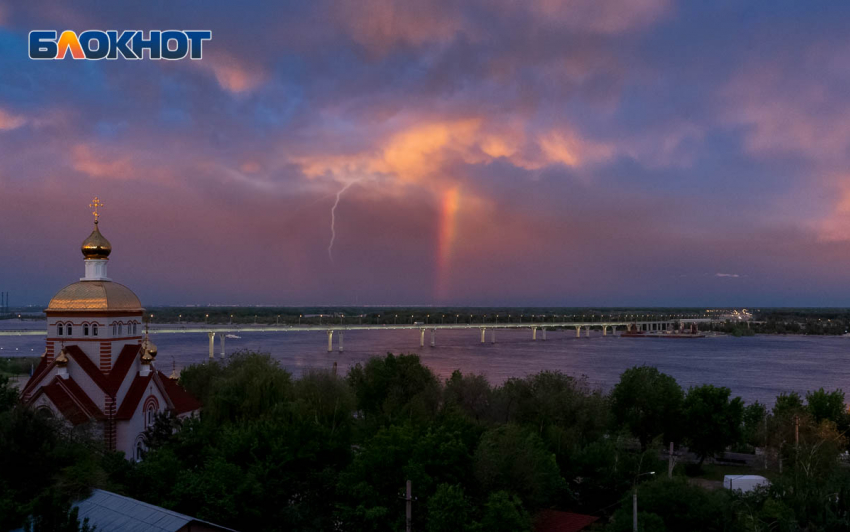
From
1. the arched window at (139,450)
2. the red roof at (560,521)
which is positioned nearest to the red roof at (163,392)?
the arched window at (139,450)

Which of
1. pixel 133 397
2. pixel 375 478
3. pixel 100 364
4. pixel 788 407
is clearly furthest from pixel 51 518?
pixel 788 407

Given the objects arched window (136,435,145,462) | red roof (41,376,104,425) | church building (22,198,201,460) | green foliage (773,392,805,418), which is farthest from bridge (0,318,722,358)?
green foliage (773,392,805,418)

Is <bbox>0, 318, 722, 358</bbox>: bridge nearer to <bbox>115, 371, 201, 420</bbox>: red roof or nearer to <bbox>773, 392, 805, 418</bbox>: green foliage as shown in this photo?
<bbox>115, 371, 201, 420</bbox>: red roof

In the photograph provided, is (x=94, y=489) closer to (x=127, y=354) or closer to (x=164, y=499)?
(x=164, y=499)

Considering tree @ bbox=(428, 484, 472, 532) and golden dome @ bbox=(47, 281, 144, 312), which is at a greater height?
golden dome @ bbox=(47, 281, 144, 312)

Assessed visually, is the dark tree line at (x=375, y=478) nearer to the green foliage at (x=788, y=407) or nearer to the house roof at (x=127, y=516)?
the house roof at (x=127, y=516)

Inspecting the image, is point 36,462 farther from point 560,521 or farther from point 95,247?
point 560,521
